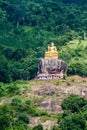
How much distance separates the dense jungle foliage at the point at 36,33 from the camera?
67750 millimetres

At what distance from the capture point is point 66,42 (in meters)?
77.8

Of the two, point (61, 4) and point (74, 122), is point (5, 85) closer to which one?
point (74, 122)

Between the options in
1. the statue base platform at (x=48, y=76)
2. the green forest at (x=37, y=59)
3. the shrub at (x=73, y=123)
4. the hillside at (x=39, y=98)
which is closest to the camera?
the shrub at (x=73, y=123)

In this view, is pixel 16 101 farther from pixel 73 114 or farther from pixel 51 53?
pixel 51 53

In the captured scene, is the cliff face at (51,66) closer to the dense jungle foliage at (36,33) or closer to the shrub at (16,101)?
the dense jungle foliage at (36,33)

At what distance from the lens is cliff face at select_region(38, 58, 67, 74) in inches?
2616

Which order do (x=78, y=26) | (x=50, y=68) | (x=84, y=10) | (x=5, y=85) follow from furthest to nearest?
(x=84, y=10) → (x=78, y=26) → (x=50, y=68) → (x=5, y=85)

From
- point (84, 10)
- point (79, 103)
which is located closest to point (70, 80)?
point (79, 103)

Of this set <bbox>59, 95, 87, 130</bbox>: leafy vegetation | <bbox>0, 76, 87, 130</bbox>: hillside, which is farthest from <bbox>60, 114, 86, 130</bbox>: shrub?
<bbox>0, 76, 87, 130</bbox>: hillside

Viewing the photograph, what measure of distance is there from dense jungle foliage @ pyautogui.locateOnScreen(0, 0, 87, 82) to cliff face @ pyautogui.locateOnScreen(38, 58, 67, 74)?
76 cm

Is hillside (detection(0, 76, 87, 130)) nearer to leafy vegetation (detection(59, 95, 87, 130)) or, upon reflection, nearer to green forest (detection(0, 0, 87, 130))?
green forest (detection(0, 0, 87, 130))

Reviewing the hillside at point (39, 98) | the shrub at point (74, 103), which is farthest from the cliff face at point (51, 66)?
the shrub at point (74, 103)

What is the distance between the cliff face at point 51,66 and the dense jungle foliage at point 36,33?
29.9 inches

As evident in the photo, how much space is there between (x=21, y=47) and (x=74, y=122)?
92.6ft
